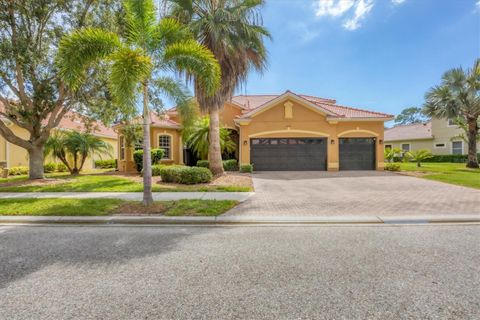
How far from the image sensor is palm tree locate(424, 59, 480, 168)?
1978 centimetres

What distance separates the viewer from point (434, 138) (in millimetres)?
30297

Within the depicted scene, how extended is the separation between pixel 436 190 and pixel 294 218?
7.53 metres

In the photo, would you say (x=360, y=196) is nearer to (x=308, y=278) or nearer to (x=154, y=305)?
(x=308, y=278)

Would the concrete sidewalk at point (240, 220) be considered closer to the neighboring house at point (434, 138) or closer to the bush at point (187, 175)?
the bush at point (187, 175)

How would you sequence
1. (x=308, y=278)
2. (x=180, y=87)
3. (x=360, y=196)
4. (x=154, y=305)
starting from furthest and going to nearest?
1. (x=360, y=196)
2. (x=180, y=87)
3. (x=308, y=278)
4. (x=154, y=305)

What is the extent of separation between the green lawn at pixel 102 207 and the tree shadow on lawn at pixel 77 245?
88 cm

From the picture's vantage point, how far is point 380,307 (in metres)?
2.71

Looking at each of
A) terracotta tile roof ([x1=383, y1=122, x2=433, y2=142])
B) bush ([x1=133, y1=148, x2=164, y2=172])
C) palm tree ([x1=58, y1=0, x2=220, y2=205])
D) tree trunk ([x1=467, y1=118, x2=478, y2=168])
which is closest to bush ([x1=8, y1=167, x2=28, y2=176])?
bush ([x1=133, y1=148, x2=164, y2=172])

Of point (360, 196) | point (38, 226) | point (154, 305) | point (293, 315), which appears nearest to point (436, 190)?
point (360, 196)

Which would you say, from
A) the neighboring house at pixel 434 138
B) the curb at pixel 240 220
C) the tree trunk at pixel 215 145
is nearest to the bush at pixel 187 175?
the tree trunk at pixel 215 145

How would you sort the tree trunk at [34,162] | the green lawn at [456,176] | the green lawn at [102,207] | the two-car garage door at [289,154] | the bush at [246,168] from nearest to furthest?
the green lawn at [102,207] → the green lawn at [456,176] → the tree trunk at [34,162] → the bush at [246,168] → the two-car garage door at [289,154]

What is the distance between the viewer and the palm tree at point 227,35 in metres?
11.7

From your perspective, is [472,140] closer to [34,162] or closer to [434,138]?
[434,138]

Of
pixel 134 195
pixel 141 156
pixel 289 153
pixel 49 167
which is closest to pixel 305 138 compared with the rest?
pixel 289 153
